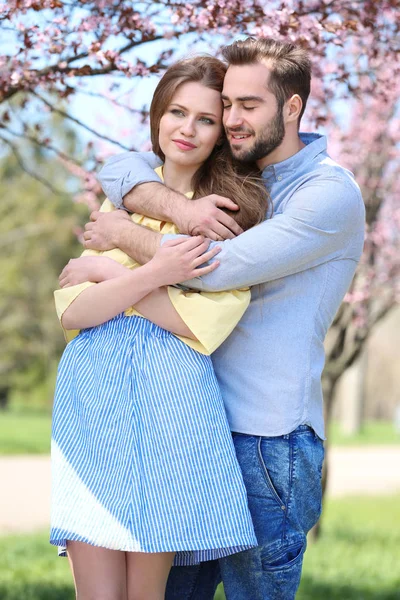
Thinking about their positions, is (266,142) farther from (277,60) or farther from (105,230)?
(105,230)

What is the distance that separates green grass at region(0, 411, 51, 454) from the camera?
1348cm

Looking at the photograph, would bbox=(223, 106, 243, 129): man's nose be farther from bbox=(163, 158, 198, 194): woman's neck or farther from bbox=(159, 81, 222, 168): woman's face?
bbox=(163, 158, 198, 194): woman's neck

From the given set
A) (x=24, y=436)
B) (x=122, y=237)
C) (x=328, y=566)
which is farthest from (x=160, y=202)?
(x=24, y=436)

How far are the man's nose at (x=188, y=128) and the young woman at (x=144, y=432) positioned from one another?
243mm

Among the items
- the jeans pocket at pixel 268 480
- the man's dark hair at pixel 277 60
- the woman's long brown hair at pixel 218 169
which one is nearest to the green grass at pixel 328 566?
the jeans pocket at pixel 268 480

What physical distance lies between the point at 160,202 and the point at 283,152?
379 mm

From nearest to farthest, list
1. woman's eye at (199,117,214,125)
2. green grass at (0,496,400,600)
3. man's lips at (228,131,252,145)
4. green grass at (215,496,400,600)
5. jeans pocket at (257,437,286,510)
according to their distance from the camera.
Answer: jeans pocket at (257,437,286,510), man's lips at (228,131,252,145), woman's eye at (199,117,214,125), green grass at (0,496,400,600), green grass at (215,496,400,600)

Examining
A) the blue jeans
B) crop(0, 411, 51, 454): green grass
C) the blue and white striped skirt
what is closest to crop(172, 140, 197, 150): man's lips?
the blue and white striped skirt

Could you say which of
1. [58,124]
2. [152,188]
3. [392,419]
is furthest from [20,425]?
[152,188]

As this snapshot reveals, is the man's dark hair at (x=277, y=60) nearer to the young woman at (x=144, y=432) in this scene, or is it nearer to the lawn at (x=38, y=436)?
the young woman at (x=144, y=432)

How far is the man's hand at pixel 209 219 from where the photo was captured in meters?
2.30

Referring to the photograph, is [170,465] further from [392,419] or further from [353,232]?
[392,419]

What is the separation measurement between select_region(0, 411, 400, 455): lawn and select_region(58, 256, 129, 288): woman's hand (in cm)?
1127

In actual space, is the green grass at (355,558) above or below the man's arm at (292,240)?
below
